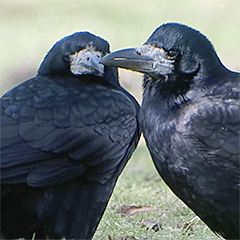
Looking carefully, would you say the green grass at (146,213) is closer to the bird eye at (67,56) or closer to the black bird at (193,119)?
the black bird at (193,119)

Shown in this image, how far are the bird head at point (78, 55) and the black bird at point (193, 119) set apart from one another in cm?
49

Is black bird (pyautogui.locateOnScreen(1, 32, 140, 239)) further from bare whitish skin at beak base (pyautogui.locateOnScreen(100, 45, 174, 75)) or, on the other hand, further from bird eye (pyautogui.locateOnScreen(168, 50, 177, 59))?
bird eye (pyautogui.locateOnScreen(168, 50, 177, 59))

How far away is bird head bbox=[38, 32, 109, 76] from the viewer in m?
3.99

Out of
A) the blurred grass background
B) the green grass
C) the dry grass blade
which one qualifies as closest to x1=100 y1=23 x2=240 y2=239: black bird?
the green grass

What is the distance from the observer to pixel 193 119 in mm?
3338

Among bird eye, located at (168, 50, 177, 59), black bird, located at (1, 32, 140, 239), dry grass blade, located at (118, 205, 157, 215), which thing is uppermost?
bird eye, located at (168, 50, 177, 59)

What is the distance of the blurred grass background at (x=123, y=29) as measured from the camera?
223 inches

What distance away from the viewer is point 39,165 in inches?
140

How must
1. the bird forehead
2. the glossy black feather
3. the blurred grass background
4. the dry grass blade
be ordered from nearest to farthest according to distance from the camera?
the glossy black feather, the bird forehead, the dry grass blade, the blurred grass background

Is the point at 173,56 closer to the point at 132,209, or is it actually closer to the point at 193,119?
the point at 193,119

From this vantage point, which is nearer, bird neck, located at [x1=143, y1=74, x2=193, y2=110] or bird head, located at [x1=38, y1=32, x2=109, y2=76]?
bird neck, located at [x1=143, y1=74, x2=193, y2=110]

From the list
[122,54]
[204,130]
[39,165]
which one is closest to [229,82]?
[204,130]

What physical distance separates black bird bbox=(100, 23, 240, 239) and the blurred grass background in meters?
1.58

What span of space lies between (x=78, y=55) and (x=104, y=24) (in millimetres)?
8507
